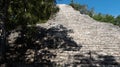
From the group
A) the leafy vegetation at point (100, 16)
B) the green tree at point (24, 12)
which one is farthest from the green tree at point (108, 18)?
the green tree at point (24, 12)

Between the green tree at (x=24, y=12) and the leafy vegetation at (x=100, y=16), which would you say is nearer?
the green tree at (x=24, y=12)

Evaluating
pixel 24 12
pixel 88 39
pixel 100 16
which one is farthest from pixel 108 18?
pixel 24 12

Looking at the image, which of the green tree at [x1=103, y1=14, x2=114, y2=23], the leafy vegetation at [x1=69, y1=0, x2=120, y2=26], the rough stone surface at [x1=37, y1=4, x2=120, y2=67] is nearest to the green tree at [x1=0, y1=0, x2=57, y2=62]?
the rough stone surface at [x1=37, y1=4, x2=120, y2=67]

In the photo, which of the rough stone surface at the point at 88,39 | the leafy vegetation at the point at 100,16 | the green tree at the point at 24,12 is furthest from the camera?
the leafy vegetation at the point at 100,16

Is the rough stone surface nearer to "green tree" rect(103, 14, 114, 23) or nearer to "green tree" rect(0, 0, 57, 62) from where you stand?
"green tree" rect(0, 0, 57, 62)

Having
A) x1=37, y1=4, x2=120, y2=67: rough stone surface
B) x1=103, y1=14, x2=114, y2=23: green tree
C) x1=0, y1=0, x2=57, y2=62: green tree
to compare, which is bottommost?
x1=103, y1=14, x2=114, y2=23: green tree

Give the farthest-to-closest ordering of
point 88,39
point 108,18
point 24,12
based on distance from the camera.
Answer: point 108,18 → point 88,39 → point 24,12

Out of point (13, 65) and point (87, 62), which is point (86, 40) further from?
point (13, 65)

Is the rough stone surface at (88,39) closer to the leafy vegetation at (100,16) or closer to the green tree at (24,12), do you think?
the green tree at (24,12)


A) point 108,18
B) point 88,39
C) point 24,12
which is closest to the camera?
point 24,12

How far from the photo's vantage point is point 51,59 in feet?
44.6

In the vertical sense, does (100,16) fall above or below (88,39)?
below

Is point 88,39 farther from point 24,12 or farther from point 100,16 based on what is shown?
point 100,16

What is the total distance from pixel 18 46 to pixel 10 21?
338 cm
